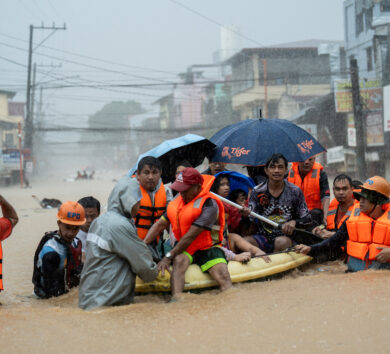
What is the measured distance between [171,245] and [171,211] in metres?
0.63

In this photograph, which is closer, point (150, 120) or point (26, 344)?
point (26, 344)

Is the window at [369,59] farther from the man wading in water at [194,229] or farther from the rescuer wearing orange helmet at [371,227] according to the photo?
the man wading in water at [194,229]

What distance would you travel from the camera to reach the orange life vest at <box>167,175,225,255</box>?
5.32 m

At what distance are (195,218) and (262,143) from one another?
7.56 feet

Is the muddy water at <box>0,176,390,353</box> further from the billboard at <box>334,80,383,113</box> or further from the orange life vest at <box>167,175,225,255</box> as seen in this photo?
the billboard at <box>334,80,383,113</box>

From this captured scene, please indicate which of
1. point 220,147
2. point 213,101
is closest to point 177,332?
point 220,147

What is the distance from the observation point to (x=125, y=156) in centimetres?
9500

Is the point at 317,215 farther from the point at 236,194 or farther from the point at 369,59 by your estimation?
the point at 369,59

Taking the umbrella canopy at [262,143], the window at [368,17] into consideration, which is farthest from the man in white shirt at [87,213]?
the window at [368,17]

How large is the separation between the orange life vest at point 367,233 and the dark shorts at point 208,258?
1384mm

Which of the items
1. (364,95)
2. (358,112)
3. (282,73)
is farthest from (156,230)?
(282,73)

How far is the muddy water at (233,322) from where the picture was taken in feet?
11.9

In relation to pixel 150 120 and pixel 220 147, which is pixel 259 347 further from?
pixel 150 120

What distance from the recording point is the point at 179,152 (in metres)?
7.26
